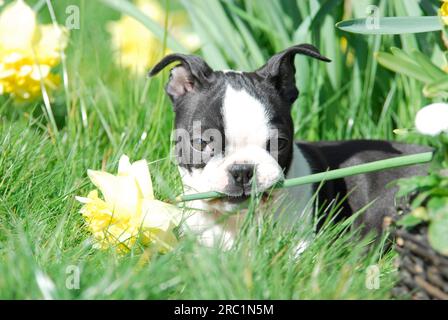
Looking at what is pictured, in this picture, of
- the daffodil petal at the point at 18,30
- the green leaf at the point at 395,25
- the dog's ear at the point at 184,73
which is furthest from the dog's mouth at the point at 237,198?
the daffodil petal at the point at 18,30

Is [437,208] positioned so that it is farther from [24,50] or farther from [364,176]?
[24,50]

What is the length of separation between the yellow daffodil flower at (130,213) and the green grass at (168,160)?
0.24 feet

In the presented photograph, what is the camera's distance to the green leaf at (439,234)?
2.24 meters

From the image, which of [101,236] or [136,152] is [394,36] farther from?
[101,236]

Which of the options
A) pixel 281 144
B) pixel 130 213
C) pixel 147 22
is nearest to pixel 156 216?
pixel 130 213

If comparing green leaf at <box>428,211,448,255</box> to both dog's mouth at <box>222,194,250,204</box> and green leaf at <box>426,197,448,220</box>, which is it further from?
dog's mouth at <box>222,194,250,204</box>

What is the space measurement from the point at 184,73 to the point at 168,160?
40cm

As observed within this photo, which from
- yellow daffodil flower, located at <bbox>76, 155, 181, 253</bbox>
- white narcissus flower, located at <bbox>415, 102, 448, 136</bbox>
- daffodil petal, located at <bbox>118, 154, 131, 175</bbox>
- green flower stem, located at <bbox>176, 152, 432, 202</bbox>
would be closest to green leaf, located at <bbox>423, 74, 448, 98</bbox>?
white narcissus flower, located at <bbox>415, 102, 448, 136</bbox>

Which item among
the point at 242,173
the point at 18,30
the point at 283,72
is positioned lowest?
the point at 242,173

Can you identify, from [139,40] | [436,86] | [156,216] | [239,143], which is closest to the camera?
[436,86]

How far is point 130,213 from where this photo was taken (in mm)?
2994

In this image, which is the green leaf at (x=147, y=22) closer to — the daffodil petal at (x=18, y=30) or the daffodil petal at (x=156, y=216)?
the daffodil petal at (x=18, y=30)

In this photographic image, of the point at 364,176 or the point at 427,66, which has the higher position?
the point at 427,66

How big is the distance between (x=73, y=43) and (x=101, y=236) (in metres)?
2.12
